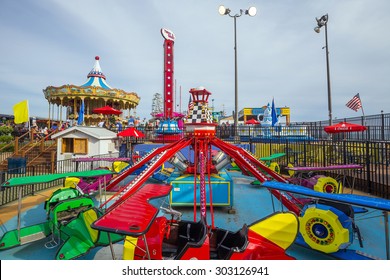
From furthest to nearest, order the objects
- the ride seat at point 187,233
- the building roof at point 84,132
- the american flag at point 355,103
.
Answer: the building roof at point 84,132 → the american flag at point 355,103 → the ride seat at point 187,233

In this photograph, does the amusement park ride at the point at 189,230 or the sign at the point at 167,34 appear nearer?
the amusement park ride at the point at 189,230

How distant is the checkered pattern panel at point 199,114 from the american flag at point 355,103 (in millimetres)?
12786

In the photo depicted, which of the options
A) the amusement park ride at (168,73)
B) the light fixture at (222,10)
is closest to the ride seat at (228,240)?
the light fixture at (222,10)

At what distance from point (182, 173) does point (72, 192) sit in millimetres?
3491

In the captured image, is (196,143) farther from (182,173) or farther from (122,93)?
(122,93)

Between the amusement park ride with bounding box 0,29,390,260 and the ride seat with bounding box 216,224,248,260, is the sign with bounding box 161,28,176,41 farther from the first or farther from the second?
the ride seat with bounding box 216,224,248,260

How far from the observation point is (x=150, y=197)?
13.1 ft

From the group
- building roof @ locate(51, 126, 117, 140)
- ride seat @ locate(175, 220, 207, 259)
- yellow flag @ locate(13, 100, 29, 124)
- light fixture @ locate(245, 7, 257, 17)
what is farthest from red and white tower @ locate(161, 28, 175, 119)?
ride seat @ locate(175, 220, 207, 259)

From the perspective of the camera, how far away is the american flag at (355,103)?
48.2 feet

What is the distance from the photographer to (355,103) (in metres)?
14.8

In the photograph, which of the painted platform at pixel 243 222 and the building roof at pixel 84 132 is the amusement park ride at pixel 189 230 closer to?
the painted platform at pixel 243 222
